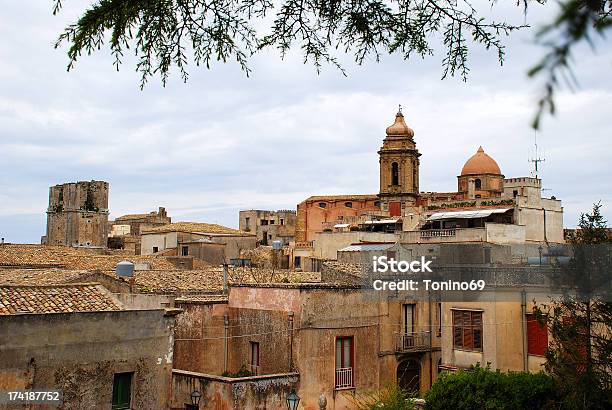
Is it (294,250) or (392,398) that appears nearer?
(392,398)

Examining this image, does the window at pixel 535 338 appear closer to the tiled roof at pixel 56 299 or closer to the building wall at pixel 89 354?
the building wall at pixel 89 354

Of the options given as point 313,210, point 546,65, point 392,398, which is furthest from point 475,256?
point 313,210

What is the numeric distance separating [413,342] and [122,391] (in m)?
11.9

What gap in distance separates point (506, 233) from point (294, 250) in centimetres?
1891

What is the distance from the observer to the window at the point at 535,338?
59.9 feet

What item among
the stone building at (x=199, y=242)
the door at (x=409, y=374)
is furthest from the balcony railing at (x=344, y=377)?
the stone building at (x=199, y=242)

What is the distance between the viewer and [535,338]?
18.5m

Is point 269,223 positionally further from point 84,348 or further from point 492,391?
point 84,348

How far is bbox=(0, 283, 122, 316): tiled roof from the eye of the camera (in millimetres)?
14008

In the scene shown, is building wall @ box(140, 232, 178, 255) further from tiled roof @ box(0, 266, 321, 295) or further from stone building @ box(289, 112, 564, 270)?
tiled roof @ box(0, 266, 321, 295)

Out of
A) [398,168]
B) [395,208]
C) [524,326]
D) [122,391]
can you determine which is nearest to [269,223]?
[398,168]

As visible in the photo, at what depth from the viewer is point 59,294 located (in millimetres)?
15094

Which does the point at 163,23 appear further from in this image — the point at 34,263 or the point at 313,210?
the point at 313,210

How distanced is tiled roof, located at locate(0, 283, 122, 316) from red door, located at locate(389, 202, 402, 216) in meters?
43.9
